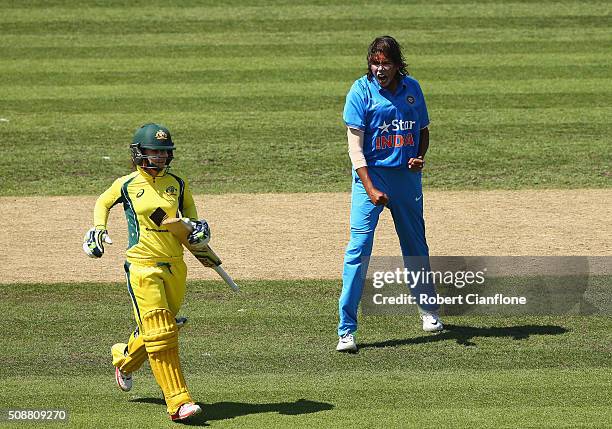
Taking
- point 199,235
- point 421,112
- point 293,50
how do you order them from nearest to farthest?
1. point 199,235
2. point 421,112
3. point 293,50

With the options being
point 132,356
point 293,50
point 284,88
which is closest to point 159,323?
point 132,356

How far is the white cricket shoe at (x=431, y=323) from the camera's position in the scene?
8773 millimetres

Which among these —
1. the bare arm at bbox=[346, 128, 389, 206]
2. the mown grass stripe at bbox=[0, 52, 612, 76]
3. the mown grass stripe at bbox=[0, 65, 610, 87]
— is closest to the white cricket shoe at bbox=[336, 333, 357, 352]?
the bare arm at bbox=[346, 128, 389, 206]

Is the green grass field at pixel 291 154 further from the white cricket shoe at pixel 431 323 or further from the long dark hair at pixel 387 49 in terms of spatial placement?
the long dark hair at pixel 387 49

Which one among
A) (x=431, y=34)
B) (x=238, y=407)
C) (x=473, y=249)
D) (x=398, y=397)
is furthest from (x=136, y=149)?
(x=431, y=34)

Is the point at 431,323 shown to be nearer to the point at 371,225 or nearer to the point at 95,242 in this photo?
the point at 371,225

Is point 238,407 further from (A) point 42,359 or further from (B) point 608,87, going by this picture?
(B) point 608,87

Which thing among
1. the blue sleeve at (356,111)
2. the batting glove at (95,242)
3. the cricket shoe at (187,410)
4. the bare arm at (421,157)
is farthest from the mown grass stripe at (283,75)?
the cricket shoe at (187,410)

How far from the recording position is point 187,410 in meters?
6.89

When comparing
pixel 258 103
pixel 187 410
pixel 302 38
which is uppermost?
pixel 302 38

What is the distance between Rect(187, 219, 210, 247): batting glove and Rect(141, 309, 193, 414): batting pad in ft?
1.48

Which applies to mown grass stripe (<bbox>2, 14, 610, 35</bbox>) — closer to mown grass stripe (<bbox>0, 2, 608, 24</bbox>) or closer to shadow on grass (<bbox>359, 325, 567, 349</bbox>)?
mown grass stripe (<bbox>0, 2, 608, 24</bbox>)

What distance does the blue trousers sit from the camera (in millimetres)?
8391

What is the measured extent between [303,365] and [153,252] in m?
1.45
